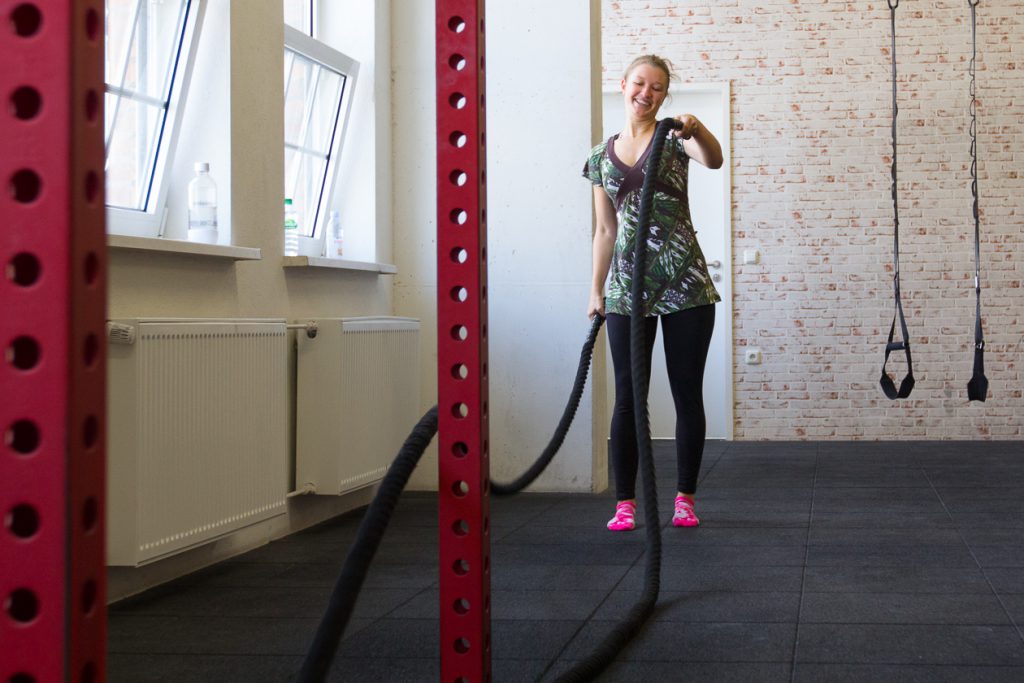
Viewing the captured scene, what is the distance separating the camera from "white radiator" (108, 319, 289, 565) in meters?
2.59

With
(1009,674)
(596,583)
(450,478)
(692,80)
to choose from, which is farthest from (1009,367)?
(450,478)

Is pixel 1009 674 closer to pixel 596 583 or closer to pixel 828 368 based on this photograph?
pixel 596 583

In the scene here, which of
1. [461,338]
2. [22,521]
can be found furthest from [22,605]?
[461,338]

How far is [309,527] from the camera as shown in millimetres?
3828

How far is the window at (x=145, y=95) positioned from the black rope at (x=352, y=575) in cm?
211

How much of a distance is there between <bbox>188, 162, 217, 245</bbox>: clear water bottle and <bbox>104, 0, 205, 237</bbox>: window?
0.11 m

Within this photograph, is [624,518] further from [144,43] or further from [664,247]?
[144,43]

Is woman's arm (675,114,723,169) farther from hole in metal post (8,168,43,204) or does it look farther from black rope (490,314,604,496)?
hole in metal post (8,168,43,204)

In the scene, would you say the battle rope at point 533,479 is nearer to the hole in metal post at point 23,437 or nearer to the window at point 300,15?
the hole in metal post at point 23,437

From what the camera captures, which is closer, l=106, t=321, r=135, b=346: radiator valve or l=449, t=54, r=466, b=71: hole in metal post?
l=449, t=54, r=466, b=71: hole in metal post

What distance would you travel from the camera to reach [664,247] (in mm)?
3424

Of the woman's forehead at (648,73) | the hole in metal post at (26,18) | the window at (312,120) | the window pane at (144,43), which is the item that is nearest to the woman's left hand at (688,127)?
the woman's forehead at (648,73)

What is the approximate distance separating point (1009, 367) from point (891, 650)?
504 centimetres

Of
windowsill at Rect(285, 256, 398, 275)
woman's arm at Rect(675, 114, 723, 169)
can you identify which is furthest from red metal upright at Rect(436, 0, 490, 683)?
windowsill at Rect(285, 256, 398, 275)
